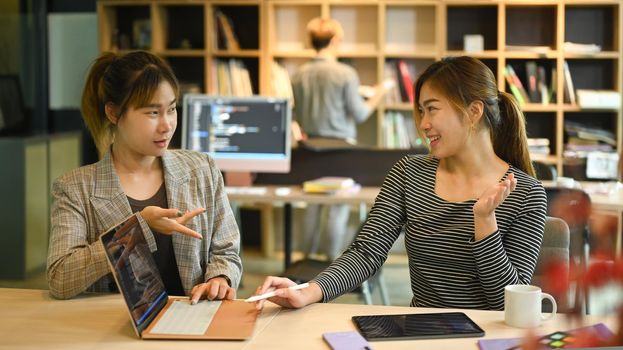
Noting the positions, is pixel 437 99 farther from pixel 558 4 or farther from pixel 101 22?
pixel 101 22

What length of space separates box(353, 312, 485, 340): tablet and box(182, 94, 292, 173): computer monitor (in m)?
2.77

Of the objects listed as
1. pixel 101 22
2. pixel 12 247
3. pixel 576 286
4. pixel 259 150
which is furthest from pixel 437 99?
pixel 101 22

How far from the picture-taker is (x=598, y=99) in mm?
5809

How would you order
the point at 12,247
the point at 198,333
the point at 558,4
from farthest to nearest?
the point at 558,4 → the point at 12,247 → the point at 198,333

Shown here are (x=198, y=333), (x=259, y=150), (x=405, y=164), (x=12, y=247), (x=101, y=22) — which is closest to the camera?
(x=198, y=333)

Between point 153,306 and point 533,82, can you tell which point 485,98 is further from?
point 533,82

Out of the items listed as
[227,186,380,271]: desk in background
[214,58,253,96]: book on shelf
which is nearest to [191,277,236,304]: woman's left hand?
[227,186,380,271]: desk in background

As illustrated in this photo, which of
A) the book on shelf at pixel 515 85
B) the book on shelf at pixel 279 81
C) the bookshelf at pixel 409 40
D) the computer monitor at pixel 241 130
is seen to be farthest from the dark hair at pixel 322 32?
the book on shelf at pixel 515 85

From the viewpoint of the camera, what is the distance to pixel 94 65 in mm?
2174

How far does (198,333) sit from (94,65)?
88 centimetres

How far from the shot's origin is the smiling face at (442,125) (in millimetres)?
2086

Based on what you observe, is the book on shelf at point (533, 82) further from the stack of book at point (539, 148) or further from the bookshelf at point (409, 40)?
the stack of book at point (539, 148)

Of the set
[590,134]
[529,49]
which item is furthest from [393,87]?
[590,134]

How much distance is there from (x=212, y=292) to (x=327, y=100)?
148 inches
